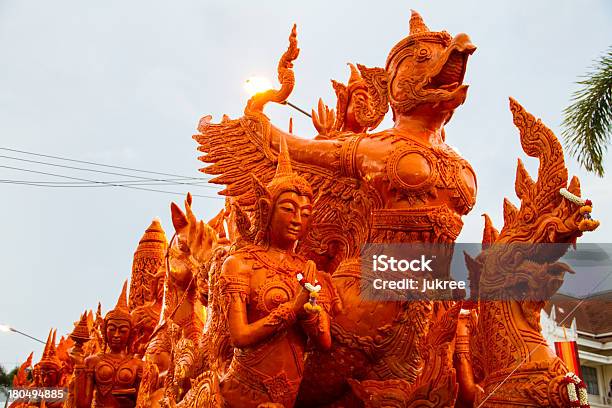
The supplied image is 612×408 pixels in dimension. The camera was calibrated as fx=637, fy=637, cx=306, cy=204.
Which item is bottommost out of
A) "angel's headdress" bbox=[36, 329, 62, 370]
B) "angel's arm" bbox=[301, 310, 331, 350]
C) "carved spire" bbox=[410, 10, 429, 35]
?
"angel's arm" bbox=[301, 310, 331, 350]

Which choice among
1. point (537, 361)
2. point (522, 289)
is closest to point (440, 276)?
point (522, 289)

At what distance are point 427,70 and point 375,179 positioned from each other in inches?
28.4

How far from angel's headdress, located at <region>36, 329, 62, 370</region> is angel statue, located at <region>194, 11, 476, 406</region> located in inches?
249

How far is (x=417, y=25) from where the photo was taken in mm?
3939

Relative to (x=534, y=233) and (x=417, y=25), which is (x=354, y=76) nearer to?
(x=417, y=25)

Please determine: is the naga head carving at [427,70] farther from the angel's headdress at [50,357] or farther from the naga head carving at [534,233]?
the angel's headdress at [50,357]

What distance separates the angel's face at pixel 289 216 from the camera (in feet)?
11.1

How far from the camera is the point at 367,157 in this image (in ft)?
12.2

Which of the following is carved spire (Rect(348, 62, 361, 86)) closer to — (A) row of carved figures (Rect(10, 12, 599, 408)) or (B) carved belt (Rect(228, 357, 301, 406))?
(A) row of carved figures (Rect(10, 12, 599, 408))

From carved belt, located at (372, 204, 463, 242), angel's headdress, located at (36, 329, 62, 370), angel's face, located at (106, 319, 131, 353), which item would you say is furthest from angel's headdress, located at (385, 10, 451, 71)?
angel's headdress, located at (36, 329, 62, 370)

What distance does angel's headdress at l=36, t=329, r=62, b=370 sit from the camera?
30.1 ft

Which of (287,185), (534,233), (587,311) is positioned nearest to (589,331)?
(587,311)

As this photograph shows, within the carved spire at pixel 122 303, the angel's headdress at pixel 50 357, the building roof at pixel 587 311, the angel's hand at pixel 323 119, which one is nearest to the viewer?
the building roof at pixel 587 311

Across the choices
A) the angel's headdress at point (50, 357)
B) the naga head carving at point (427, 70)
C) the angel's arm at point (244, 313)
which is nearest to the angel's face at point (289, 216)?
the angel's arm at point (244, 313)
